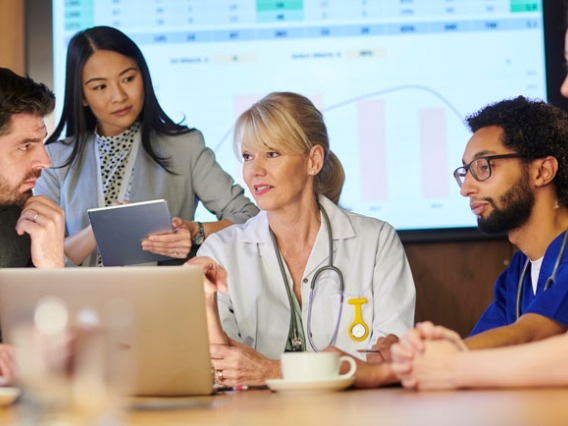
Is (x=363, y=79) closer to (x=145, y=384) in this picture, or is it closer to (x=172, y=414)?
(x=145, y=384)

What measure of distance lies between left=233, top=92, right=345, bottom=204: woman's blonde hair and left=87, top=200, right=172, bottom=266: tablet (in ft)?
1.01

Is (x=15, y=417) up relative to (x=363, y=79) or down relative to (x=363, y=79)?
down

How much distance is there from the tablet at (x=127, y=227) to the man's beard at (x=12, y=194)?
180mm

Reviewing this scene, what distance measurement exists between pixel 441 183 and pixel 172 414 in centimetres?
227

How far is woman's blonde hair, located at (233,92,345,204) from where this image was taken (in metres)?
2.66

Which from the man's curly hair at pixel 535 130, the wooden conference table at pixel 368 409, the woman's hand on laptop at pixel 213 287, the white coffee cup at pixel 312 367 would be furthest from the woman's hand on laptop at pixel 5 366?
the man's curly hair at pixel 535 130

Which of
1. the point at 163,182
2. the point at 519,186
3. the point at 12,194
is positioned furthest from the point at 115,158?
the point at 519,186

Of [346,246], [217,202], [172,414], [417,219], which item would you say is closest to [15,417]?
[172,414]

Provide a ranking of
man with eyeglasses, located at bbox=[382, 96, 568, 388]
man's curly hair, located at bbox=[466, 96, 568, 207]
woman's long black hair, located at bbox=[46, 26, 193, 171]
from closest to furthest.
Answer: man with eyeglasses, located at bbox=[382, 96, 568, 388]
man's curly hair, located at bbox=[466, 96, 568, 207]
woman's long black hair, located at bbox=[46, 26, 193, 171]

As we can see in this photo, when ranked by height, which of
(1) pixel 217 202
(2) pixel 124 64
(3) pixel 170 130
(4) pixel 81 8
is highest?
(4) pixel 81 8

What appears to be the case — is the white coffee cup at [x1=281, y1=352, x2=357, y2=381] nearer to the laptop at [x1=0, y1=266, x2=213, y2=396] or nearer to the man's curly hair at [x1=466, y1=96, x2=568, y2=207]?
the laptop at [x1=0, y1=266, x2=213, y2=396]

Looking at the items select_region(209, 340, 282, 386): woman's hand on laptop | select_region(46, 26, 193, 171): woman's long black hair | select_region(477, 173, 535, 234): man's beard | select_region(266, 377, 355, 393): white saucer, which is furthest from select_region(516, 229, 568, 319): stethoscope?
select_region(46, 26, 193, 171): woman's long black hair

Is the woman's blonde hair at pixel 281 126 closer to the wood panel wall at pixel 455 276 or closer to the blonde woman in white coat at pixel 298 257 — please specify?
the blonde woman in white coat at pixel 298 257

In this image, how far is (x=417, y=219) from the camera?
10.9 feet
